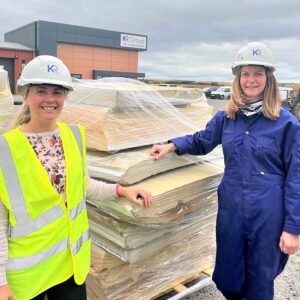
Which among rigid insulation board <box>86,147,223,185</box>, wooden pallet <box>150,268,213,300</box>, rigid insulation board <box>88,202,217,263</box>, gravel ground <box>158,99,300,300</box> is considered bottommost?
gravel ground <box>158,99,300,300</box>

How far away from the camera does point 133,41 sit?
108 feet

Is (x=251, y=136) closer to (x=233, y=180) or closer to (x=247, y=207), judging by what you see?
(x=233, y=180)

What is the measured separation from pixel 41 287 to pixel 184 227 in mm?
1228

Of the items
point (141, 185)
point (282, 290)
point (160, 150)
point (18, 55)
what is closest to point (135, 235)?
point (141, 185)

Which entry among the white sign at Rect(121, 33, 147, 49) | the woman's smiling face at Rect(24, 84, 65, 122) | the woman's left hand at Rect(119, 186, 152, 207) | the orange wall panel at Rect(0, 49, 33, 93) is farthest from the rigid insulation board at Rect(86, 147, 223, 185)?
the white sign at Rect(121, 33, 147, 49)

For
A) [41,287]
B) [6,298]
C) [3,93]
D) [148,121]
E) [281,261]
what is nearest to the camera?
[6,298]

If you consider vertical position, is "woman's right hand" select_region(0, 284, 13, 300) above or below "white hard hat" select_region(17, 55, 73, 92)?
below

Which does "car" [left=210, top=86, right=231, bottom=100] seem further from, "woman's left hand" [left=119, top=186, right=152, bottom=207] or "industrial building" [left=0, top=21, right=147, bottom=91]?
"woman's left hand" [left=119, top=186, right=152, bottom=207]

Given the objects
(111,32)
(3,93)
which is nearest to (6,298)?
(3,93)

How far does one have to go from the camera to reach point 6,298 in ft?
4.59

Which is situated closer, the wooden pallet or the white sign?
the wooden pallet

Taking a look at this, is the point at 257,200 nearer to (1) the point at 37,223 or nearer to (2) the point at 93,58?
(1) the point at 37,223

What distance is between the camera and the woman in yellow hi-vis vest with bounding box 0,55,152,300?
4.72ft

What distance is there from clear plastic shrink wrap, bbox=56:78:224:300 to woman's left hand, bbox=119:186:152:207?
0.22ft
